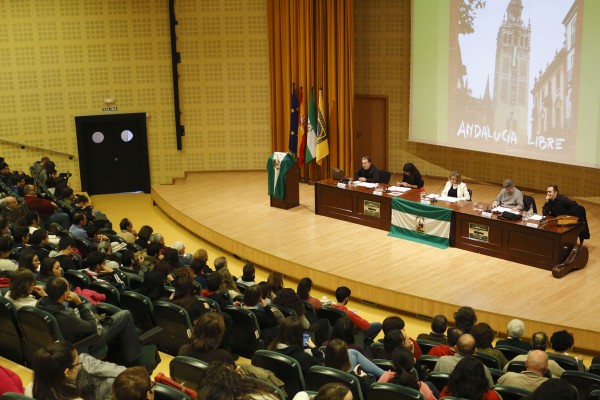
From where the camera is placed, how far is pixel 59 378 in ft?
12.0

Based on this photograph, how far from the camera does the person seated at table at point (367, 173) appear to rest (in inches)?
444

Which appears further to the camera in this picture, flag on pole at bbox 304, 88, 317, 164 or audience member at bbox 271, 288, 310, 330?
flag on pole at bbox 304, 88, 317, 164

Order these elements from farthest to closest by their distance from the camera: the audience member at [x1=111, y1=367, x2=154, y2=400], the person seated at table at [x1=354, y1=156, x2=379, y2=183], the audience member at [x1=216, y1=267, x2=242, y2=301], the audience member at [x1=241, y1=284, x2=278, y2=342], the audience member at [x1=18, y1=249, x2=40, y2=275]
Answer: the person seated at table at [x1=354, y1=156, x2=379, y2=183] < the audience member at [x1=216, y1=267, x2=242, y2=301] < the audience member at [x1=18, y1=249, x2=40, y2=275] < the audience member at [x1=241, y1=284, x2=278, y2=342] < the audience member at [x1=111, y1=367, x2=154, y2=400]

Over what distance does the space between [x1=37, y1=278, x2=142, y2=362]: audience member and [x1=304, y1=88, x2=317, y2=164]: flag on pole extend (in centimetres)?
854

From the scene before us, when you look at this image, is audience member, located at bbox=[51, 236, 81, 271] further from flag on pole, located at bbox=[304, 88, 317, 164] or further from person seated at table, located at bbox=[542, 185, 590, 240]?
flag on pole, located at bbox=[304, 88, 317, 164]

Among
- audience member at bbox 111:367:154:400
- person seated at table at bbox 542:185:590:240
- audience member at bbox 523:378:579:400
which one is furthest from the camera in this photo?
person seated at table at bbox 542:185:590:240

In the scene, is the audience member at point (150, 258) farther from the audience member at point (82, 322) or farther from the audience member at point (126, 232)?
the audience member at point (82, 322)

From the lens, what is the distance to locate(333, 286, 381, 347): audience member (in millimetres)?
6410

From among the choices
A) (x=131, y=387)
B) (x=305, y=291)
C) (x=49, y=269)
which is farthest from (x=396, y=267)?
(x=131, y=387)

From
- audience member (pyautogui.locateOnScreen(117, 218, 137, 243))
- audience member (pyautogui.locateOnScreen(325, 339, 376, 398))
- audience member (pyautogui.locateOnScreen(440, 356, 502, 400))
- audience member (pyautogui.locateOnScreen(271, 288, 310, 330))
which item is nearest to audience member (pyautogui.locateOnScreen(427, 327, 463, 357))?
audience member (pyautogui.locateOnScreen(325, 339, 376, 398))

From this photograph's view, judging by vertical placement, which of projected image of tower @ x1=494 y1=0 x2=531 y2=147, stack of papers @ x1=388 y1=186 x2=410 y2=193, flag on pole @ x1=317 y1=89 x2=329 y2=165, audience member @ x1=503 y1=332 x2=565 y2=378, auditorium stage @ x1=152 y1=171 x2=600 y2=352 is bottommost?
auditorium stage @ x1=152 y1=171 x2=600 y2=352

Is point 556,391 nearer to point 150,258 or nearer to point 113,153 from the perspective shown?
point 150,258

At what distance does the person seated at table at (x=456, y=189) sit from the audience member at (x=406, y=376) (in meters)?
6.04

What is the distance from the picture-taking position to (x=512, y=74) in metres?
11.8
